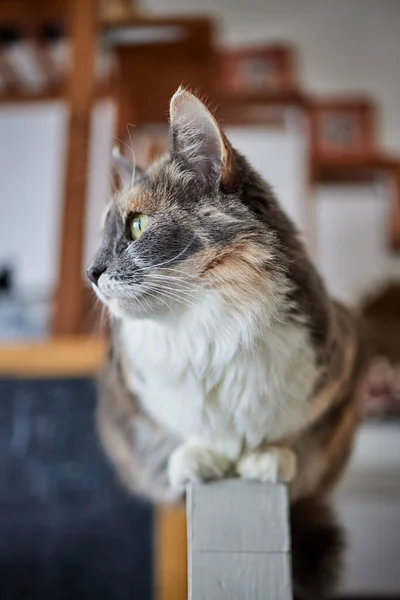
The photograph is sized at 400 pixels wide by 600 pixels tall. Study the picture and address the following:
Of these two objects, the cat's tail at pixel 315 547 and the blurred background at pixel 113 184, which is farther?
the blurred background at pixel 113 184

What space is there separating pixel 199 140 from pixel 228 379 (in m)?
0.29

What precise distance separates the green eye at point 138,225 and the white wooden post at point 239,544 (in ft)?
1.06

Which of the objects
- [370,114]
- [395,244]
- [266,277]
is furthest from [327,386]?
[370,114]

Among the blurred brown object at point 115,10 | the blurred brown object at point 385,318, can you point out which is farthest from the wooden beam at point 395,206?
the blurred brown object at point 115,10

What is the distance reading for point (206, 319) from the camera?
2.35 ft

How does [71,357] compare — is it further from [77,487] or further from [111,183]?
[111,183]

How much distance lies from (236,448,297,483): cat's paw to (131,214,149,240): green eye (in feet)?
1.05

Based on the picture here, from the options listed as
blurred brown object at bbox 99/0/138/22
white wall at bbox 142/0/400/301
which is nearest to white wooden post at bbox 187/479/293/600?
blurred brown object at bbox 99/0/138/22

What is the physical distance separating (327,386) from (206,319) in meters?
0.23

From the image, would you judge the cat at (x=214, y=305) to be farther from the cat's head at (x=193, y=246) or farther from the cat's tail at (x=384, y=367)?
the cat's tail at (x=384, y=367)

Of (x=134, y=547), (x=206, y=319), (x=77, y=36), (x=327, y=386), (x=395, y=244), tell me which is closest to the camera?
(x=206, y=319)

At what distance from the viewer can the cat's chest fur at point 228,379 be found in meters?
0.72

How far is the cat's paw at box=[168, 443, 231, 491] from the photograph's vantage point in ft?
2.48

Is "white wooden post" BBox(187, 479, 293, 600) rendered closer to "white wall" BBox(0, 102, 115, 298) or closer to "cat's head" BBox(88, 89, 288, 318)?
"cat's head" BBox(88, 89, 288, 318)
